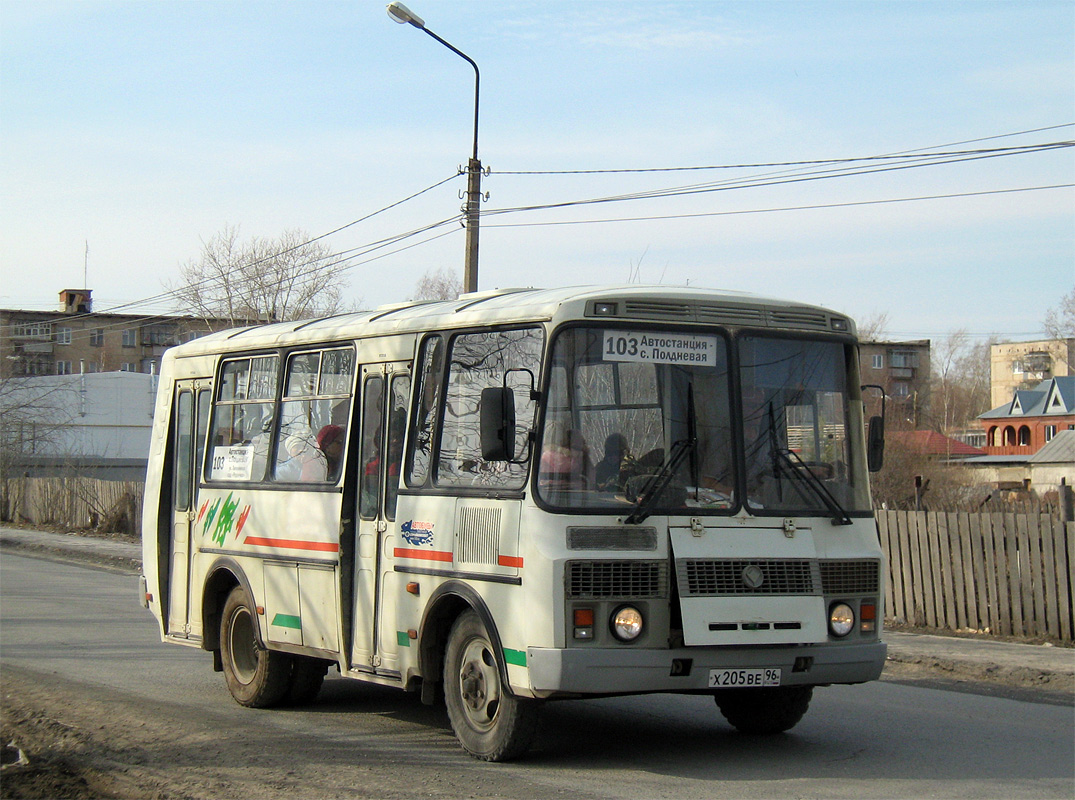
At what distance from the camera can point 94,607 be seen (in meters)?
16.7

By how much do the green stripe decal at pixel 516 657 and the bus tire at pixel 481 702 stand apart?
13cm

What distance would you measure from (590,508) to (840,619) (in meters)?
1.72

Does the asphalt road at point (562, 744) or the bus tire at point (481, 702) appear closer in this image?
the asphalt road at point (562, 744)

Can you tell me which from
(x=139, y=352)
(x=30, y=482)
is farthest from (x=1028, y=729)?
(x=139, y=352)

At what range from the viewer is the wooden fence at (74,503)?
1289 inches

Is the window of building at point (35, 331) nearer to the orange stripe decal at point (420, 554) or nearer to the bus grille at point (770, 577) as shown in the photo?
the orange stripe decal at point (420, 554)

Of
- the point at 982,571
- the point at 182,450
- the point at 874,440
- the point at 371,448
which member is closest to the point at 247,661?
the point at 182,450

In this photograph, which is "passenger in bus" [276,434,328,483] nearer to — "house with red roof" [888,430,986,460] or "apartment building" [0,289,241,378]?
"house with red roof" [888,430,986,460]

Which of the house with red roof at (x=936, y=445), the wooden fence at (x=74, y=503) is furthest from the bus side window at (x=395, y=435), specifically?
the house with red roof at (x=936, y=445)

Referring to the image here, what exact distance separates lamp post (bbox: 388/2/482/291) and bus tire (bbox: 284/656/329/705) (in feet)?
33.4

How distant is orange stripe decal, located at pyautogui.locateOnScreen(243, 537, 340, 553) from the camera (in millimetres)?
8669

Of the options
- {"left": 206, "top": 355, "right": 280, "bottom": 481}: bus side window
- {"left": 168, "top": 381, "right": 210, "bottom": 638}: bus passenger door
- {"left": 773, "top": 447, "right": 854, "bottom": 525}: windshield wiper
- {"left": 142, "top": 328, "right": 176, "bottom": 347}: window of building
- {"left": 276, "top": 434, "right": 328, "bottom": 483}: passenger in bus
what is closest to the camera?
{"left": 773, "top": 447, "right": 854, "bottom": 525}: windshield wiper

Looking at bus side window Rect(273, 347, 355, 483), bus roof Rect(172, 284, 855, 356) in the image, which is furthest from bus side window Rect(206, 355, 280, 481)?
bus roof Rect(172, 284, 855, 356)

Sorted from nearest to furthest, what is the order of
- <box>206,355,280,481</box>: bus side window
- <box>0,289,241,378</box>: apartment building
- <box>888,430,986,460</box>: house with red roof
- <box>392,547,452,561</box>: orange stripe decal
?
<box>392,547,452,561</box>: orange stripe decal → <box>206,355,280,481</box>: bus side window → <box>888,430,986,460</box>: house with red roof → <box>0,289,241,378</box>: apartment building
